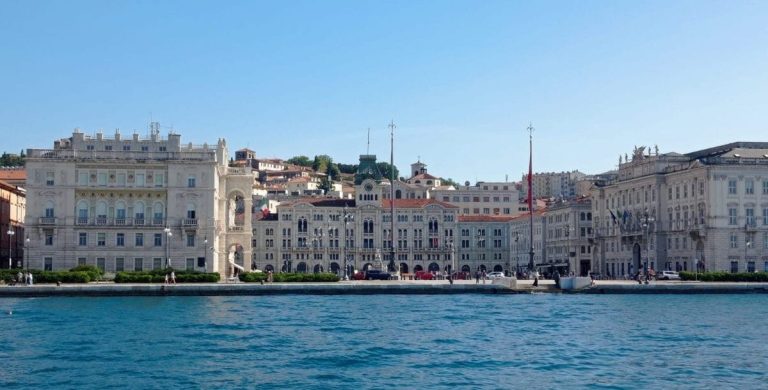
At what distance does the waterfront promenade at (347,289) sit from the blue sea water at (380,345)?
689cm

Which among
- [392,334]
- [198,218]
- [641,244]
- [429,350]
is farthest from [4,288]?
[641,244]

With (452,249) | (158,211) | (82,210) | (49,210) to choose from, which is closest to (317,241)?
(452,249)

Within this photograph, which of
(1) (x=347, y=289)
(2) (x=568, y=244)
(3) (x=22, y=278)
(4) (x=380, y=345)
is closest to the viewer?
(4) (x=380, y=345)

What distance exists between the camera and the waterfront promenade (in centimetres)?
7906

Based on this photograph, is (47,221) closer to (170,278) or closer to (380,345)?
(170,278)

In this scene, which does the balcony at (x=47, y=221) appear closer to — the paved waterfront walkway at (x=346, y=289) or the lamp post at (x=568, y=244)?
the paved waterfront walkway at (x=346, y=289)

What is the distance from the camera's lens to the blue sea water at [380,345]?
36625mm

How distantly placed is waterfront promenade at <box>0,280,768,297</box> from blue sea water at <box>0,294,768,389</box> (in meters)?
6.89

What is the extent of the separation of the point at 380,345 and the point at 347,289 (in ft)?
126

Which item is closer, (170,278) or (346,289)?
(346,289)

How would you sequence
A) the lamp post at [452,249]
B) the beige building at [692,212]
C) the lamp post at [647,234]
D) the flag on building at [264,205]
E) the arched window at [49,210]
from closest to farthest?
1. the arched window at [49,210]
2. the beige building at [692,212]
3. the lamp post at [647,234]
4. the lamp post at [452,249]
5. the flag on building at [264,205]

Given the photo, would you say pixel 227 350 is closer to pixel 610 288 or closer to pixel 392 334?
pixel 392 334

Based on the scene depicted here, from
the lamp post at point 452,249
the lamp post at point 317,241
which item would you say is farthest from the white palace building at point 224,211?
the lamp post at point 317,241

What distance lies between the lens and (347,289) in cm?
8456
